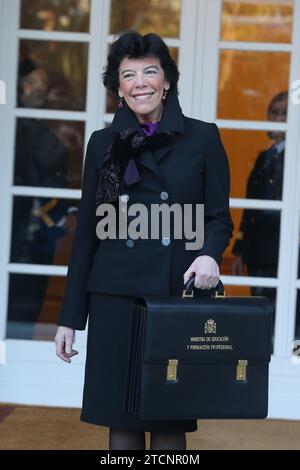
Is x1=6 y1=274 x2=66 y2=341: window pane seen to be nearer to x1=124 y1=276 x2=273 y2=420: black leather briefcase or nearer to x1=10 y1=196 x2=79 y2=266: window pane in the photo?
x1=10 y1=196 x2=79 y2=266: window pane

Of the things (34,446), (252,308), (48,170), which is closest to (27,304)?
(48,170)

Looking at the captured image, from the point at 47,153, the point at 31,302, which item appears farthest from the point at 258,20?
the point at 31,302

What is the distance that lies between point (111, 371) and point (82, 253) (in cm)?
42

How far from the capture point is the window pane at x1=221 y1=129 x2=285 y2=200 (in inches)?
236

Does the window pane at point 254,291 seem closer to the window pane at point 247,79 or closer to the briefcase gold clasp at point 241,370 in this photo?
the window pane at point 247,79

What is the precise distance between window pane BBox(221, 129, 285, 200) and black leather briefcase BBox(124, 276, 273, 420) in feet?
8.11

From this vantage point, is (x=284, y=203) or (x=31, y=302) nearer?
(x=284, y=203)

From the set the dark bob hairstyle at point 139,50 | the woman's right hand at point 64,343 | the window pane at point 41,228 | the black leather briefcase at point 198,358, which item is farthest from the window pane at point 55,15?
the black leather briefcase at point 198,358

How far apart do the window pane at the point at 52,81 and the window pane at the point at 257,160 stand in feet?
2.80

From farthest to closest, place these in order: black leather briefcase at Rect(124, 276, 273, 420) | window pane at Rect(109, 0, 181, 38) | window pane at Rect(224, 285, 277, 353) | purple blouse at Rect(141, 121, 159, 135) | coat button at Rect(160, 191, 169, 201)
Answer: window pane at Rect(109, 0, 181, 38)
window pane at Rect(224, 285, 277, 353)
purple blouse at Rect(141, 121, 159, 135)
coat button at Rect(160, 191, 169, 201)
black leather briefcase at Rect(124, 276, 273, 420)

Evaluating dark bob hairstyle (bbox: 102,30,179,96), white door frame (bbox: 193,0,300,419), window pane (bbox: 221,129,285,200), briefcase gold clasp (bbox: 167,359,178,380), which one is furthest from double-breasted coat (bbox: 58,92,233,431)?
window pane (bbox: 221,129,285,200)

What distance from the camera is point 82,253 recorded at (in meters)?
3.85

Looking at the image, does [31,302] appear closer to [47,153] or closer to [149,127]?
[47,153]

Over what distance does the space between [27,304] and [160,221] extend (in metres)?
2.60
